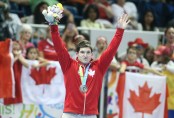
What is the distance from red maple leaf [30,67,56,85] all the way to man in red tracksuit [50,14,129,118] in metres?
2.51

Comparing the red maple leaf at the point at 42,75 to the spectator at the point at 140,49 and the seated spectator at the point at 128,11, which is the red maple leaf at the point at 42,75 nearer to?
the spectator at the point at 140,49

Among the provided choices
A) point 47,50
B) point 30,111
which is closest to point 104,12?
point 47,50

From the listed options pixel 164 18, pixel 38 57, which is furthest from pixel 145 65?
pixel 164 18

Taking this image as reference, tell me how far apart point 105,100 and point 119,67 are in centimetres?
68

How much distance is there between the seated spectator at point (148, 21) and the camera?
47.5ft

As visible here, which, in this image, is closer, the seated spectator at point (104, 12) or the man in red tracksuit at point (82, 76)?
the man in red tracksuit at point (82, 76)

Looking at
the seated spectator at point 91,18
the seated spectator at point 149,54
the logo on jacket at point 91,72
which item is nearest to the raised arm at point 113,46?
the logo on jacket at point 91,72

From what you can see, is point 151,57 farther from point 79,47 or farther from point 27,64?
point 79,47

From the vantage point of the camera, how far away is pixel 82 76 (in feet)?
27.1

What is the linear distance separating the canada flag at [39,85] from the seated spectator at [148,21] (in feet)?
13.5

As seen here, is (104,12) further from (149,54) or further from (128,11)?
(149,54)

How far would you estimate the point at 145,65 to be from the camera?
440 inches

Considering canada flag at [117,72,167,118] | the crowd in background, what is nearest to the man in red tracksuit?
the crowd in background

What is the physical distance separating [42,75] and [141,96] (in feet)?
5.73
